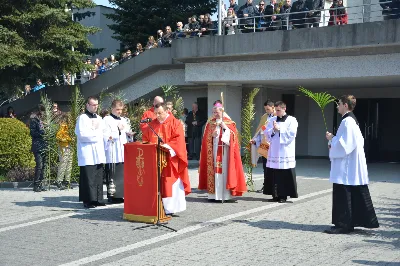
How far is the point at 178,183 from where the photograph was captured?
10.2 m

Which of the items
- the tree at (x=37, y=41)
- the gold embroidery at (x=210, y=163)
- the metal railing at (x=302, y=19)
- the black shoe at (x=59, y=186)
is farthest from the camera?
the tree at (x=37, y=41)

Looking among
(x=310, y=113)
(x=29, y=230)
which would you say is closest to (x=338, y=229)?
(x=29, y=230)

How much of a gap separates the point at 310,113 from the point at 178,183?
1648cm

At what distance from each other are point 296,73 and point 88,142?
9.40 meters

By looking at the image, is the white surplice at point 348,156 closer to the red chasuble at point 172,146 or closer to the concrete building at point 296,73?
the red chasuble at point 172,146

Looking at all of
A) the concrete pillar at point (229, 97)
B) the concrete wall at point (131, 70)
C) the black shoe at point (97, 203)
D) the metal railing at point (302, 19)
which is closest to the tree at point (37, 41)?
the concrete wall at point (131, 70)

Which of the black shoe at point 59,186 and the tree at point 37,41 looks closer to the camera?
the black shoe at point 59,186

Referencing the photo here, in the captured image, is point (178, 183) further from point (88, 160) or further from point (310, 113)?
point (310, 113)

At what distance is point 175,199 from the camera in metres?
10.1

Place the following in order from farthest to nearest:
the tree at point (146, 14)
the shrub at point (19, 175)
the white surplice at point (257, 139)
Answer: the tree at point (146, 14) < the shrub at point (19, 175) < the white surplice at point (257, 139)

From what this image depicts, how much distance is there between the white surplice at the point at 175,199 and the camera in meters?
9.91

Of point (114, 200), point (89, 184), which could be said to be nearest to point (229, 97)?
point (114, 200)

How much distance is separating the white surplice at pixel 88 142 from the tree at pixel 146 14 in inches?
794

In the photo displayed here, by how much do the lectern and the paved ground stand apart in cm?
25
